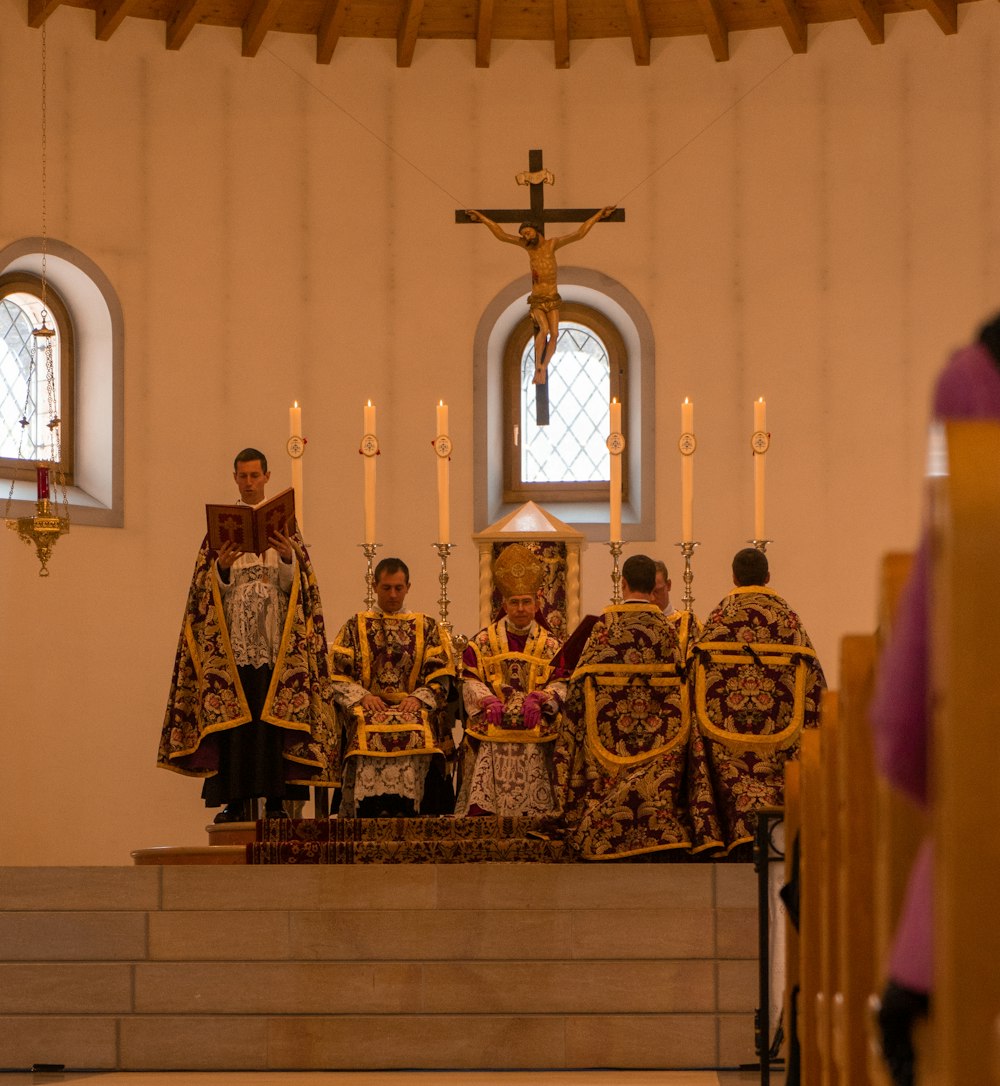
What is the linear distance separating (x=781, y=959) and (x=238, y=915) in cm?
240

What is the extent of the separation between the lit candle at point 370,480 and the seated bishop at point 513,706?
70 cm

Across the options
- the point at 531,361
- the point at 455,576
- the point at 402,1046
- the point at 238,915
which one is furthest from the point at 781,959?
the point at 531,361

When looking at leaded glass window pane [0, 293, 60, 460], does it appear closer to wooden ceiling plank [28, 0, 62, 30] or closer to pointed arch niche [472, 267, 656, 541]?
wooden ceiling plank [28, 0, 62, 30]

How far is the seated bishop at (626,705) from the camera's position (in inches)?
313

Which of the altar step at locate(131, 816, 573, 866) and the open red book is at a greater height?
the open red book

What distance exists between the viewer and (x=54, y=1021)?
6879 mm

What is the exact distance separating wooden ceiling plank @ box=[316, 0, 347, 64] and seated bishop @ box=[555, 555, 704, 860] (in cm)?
570

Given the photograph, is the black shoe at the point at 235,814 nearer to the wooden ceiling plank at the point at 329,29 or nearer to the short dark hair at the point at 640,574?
the short dark hair at the point at 640,574

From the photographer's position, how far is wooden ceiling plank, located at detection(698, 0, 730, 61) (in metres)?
12.1

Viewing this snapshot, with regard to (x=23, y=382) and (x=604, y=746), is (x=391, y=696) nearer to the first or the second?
(x=604, y=746)

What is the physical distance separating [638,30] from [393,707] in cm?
571

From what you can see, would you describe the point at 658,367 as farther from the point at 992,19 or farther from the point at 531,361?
the point at 992,19

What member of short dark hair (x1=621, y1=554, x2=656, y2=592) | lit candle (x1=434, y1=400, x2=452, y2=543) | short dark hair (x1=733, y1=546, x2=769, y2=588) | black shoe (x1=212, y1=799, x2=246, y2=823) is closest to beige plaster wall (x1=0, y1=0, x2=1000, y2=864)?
lit candle (x1=434, y1=400, x2=452, y2=543)

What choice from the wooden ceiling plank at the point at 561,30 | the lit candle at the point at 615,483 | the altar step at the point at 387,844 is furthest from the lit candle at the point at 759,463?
the wooden ceiling plank at the point at 561,30
